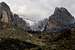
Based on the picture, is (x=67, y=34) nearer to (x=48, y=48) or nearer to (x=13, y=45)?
(x=48, y=48)

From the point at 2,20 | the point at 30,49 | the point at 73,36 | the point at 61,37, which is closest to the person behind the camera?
the point at 30,49

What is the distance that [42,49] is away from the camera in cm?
2688

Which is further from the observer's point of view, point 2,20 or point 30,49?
point 2,20

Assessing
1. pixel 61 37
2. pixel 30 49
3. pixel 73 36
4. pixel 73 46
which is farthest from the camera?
pixel 61 37

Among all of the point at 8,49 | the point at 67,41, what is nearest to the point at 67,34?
the point at 67,41

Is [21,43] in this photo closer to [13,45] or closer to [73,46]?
[13,45]

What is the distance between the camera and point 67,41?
93.4 feet

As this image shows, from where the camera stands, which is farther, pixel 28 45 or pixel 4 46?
pixel 28 45

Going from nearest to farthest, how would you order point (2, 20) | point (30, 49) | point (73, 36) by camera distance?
point (30, 49), point (73, 36), point (2, 20)

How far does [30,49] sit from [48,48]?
270 centimetres

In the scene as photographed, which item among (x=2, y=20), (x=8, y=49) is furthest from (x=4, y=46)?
(x=2, y=20)

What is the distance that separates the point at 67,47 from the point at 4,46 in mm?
9323

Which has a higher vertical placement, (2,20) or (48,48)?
(2,20)

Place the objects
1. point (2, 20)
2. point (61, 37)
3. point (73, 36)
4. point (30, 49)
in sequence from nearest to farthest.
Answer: point (30, 49), point (73, 36), point (61, 37), point (2, 20)
